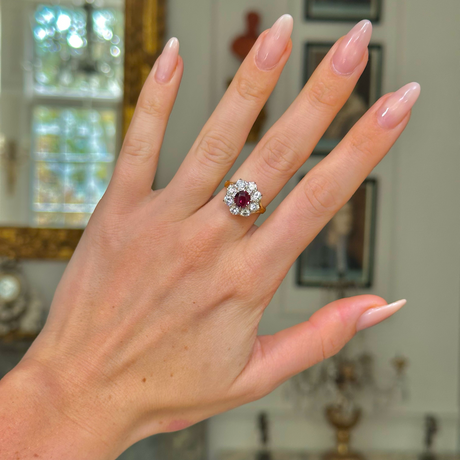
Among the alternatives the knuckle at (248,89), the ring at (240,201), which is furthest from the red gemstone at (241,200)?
the knuckle at (248,89)

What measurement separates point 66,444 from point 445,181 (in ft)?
6.91

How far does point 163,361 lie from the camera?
0.62 m

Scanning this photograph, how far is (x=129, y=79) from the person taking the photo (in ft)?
6.41

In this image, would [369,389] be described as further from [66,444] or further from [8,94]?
[8,94]

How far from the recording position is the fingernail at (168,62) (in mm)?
560

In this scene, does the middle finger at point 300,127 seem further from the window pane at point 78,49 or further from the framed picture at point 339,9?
the framed picture at point 339,9

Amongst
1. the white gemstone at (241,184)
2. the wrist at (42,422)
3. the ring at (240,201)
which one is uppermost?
the white gemstone at (241,184)

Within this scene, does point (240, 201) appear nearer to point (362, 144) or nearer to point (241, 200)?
point (241, 200)

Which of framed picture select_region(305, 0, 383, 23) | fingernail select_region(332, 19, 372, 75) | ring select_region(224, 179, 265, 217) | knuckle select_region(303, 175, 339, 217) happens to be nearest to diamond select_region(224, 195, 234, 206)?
ring select_region(224, 179, 265, 217)

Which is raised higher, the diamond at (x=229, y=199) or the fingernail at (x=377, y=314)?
the diamond at (x=229, y=199)

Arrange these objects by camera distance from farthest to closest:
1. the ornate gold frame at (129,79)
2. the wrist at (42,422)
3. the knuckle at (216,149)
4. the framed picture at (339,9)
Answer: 1. the framed picture at (339,9)
2. the ornate gold frame at (129,79)
3. the knuckle at (216,149)
4. the wrist at (42,422)

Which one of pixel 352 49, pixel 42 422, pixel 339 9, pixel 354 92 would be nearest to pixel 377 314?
pixel 352 49

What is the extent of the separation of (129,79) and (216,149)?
1.52 m

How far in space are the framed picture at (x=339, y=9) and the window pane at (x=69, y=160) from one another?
41.6 inches
